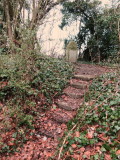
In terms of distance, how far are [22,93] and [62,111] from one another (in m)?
1.44

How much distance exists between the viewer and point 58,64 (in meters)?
8.97

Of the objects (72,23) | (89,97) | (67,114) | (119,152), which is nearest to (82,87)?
(89,97)

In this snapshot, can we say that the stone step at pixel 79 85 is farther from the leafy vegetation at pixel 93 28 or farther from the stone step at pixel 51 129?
the leafy vegetation at pixel 93 28

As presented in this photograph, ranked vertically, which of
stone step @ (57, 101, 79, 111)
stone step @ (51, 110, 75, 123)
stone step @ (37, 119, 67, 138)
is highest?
stone step @ (57, 101, 79, 111)

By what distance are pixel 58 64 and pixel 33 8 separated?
2846mm

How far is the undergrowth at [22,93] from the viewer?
4.89 metres

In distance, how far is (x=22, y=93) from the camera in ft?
19.4

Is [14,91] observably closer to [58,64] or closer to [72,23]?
[58,64]

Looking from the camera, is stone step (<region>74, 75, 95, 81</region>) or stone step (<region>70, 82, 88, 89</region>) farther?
stone step (<region>74, 75, 95, 81</region>)

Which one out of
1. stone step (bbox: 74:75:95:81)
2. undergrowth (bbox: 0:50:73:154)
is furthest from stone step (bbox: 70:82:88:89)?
stone step (bbox: 74:75:95:81)

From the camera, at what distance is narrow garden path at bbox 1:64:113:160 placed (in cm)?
443

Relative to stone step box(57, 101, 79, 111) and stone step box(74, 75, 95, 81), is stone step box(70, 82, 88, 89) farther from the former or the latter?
stone step box(57, 101, 79, 111)

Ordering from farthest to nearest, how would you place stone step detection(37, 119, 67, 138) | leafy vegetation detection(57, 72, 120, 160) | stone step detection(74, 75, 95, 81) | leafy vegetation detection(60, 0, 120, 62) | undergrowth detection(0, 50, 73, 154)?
1. leafy vegetation detection(60, 0, 120, 62)
2. stone step detection(74, 75, 95, 81)
3. stone step detection(37, 119, 67, 138)
4. undergrowth detection(0, 50, 73, 154)
5. leafy vegetation detection(57, 72, 120, 160)

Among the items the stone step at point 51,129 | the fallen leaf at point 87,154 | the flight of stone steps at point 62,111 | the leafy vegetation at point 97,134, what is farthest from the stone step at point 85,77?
the fallen leaf at point 87,154
